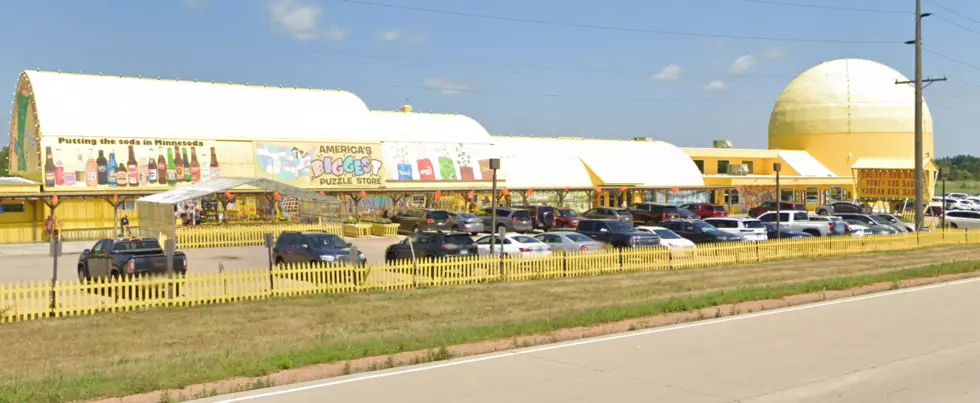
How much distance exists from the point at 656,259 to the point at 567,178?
110 feet

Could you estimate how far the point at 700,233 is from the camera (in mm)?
35375

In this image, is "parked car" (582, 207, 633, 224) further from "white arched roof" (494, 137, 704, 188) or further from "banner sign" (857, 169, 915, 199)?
"banner sign" (857, 169, 915, 199)

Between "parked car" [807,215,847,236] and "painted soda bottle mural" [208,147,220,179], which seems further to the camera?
"painted soda bottle mural" [208,147,220,179]

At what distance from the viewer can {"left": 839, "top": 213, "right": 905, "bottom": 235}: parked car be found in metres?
43.4

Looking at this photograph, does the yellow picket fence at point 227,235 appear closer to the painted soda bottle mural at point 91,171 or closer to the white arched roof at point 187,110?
the painted soda bottle mural at point 91,171

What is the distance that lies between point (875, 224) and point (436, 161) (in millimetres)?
26343

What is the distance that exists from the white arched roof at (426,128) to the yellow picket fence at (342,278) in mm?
28221

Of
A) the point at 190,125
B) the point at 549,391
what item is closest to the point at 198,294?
the point at 549,391

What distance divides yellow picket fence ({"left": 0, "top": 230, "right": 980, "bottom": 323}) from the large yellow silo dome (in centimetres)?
5556

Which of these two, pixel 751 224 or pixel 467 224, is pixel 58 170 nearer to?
pixel 467 224

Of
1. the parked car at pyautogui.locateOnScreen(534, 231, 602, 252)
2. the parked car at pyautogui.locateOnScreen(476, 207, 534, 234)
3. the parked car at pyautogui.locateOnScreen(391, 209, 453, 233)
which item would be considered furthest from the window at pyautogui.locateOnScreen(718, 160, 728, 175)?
the parked car at pyautogui.locateOnScreen(534, 231, 602, 252)

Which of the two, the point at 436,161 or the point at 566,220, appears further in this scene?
the point at 436,161

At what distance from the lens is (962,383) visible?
37.3ft

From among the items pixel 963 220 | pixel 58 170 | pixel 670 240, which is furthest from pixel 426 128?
pixel 963 220
